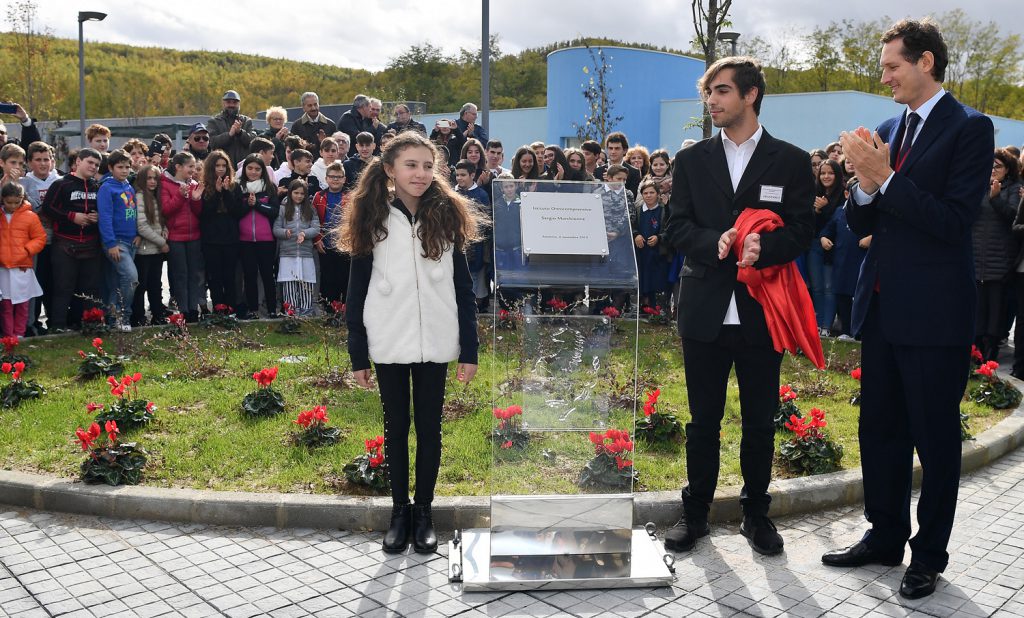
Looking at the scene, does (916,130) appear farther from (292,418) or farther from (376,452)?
(292,418)

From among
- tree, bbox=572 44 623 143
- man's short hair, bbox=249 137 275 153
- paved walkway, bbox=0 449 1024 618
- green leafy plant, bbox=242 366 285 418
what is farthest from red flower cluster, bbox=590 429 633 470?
tree, bbox=572 44 623 143

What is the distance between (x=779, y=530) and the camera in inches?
200

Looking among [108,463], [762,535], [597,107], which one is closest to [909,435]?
[762,535]

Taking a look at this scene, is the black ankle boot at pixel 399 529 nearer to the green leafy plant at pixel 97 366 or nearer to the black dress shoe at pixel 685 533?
the black dress shoe at pixel 685 533

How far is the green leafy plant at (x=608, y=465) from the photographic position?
458 centimetres

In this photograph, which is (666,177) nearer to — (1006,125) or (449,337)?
(449,337)

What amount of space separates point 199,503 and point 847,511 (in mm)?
3880

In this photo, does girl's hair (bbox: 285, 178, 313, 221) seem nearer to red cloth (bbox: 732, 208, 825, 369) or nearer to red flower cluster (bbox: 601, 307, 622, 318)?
red flower cluster (bbox: 601, 307, 622, 318)

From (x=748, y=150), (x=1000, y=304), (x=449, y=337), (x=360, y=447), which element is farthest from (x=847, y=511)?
(x=1000, y=304)

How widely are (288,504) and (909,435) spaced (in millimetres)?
3387

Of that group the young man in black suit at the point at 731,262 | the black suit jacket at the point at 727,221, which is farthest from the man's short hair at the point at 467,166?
the black suit jacket at the point at 727,221

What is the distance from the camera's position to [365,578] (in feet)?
14.2

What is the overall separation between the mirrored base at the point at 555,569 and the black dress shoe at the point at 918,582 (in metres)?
1.08

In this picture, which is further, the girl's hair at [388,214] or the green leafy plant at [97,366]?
the green leafy plant at [97,366]
